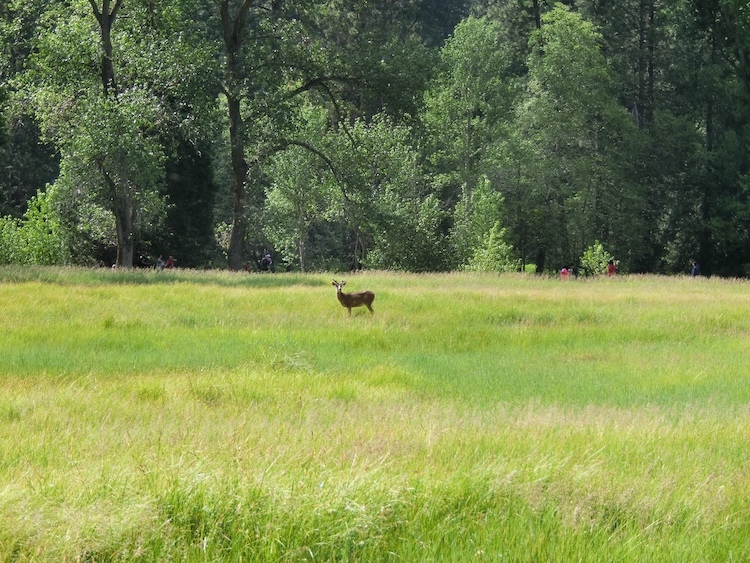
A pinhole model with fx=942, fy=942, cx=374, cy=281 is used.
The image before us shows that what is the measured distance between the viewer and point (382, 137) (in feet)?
127

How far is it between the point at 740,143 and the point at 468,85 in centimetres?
1475

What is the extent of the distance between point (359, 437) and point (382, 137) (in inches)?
1250

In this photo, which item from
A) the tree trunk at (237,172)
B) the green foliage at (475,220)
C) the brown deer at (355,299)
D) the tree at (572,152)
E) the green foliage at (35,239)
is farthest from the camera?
the tree at (572,152)

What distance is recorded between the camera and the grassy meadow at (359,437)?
213 inches

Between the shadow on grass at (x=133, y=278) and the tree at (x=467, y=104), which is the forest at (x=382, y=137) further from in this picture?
the shadow on grass at (x=133, y=278)

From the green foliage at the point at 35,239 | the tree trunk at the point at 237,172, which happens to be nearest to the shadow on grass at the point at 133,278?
the tree trunk at the point at 237,172

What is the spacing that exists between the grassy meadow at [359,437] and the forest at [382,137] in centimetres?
1224

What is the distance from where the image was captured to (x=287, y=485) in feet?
19.2

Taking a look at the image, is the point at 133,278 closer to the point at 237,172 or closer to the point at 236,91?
the point at 236,91

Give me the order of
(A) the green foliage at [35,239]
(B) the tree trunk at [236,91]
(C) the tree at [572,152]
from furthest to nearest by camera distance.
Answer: (C) the tree at [572,152] → (A) the green foliage at [35,239] → (B) the tree trunk at [236,91]

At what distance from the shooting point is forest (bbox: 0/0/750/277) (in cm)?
2942

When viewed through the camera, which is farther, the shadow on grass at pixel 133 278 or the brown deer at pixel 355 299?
the shadow on grass at pixel 133 278

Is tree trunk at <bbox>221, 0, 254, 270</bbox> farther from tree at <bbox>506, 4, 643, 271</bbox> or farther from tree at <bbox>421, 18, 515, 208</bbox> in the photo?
tree at <bbox>506, 4, 643, 271</bbox>

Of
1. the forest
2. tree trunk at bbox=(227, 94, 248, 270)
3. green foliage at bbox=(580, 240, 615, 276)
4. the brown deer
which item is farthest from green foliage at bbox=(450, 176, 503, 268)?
the brown deer
